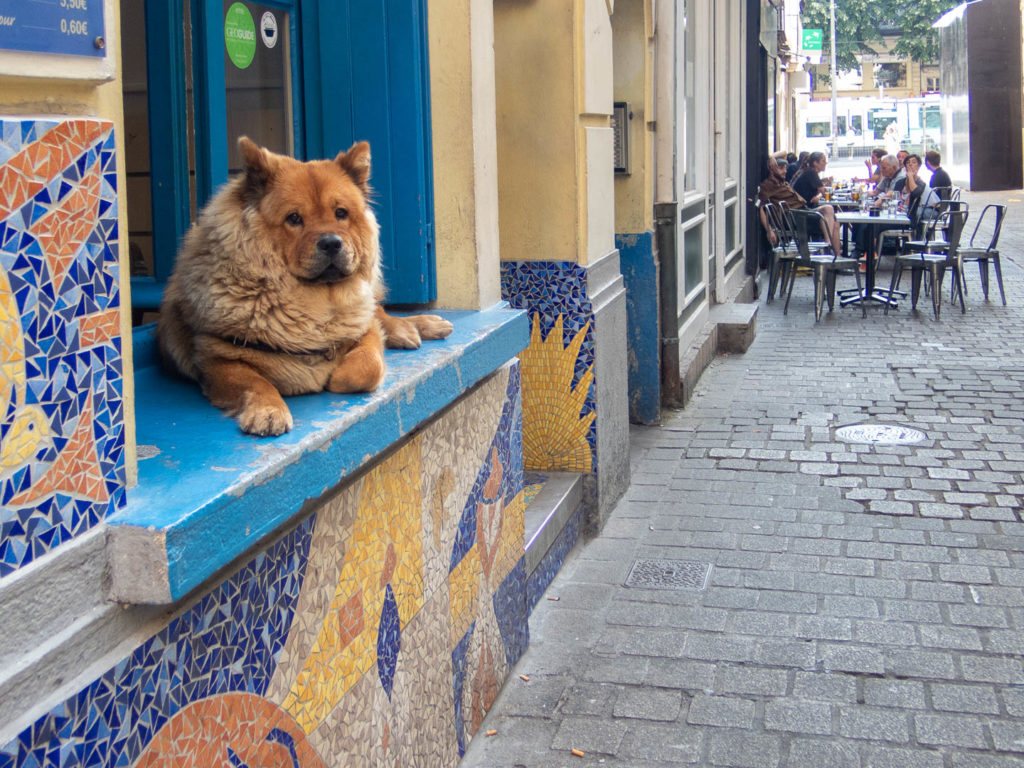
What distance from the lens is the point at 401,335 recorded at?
362 cm

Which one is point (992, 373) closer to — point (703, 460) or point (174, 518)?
point (703, 460)

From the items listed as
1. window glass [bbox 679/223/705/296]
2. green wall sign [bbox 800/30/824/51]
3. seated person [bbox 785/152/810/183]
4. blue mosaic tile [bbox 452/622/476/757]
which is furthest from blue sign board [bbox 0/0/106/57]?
green wall sign [bbox 800/30/824/51]

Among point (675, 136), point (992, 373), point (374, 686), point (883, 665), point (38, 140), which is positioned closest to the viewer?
point (38, 140)

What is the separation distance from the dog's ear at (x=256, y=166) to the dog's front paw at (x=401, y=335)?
871mm

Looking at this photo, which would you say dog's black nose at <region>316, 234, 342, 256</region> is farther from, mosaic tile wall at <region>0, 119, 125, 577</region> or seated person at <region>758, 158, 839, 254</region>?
seated person at <region>758, 158, 839, 254</region>

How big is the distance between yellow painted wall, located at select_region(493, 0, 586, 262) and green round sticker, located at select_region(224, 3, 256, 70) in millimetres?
2003

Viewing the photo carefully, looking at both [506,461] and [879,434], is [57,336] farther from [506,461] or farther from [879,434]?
[879,434]

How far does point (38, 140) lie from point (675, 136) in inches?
302

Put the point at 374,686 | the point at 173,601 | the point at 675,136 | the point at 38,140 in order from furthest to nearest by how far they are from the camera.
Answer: the point at 675,136 < the point at 374,686 < the point at 173,601 < the point at 38,140

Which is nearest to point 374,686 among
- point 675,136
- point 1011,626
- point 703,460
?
point 1011,626

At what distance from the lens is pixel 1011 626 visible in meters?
4.87

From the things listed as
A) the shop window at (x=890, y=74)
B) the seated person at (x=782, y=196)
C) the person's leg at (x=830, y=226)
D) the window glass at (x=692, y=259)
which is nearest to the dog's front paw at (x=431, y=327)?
the window glass at (x=692, y=259)

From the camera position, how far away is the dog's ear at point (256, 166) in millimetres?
2830

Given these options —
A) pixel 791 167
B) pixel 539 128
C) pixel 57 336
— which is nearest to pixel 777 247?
pixel 791 167
